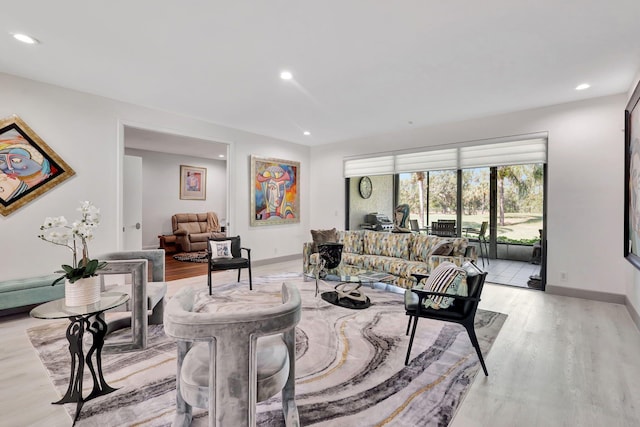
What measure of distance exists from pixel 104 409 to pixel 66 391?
0.44m

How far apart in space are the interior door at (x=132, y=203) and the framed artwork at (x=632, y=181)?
6177mm

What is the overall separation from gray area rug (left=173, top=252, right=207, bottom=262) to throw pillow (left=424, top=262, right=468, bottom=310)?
5544mm

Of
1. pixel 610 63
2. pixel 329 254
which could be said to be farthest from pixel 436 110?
pixel 329 254

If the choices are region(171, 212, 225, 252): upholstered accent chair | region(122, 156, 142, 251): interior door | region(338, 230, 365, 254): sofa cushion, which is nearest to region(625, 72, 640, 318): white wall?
region(338, 230, 365, 254): sofa cushion

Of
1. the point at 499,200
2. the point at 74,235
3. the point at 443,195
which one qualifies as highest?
the point at 443,195

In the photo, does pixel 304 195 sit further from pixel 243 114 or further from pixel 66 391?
pixel 66 391

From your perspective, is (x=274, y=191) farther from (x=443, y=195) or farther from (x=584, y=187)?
(x=584, y=187)

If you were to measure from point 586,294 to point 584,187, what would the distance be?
1.45m

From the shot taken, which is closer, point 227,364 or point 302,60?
point 227,364

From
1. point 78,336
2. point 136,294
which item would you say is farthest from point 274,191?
point 78,336

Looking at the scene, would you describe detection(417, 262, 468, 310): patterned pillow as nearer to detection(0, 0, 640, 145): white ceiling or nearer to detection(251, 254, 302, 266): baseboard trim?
detection(0, 0, 640, 145): white ceiling

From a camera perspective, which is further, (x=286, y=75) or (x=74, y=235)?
(x=286, y=75)

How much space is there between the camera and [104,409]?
6.20 ft

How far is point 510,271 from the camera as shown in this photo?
18.5ft
